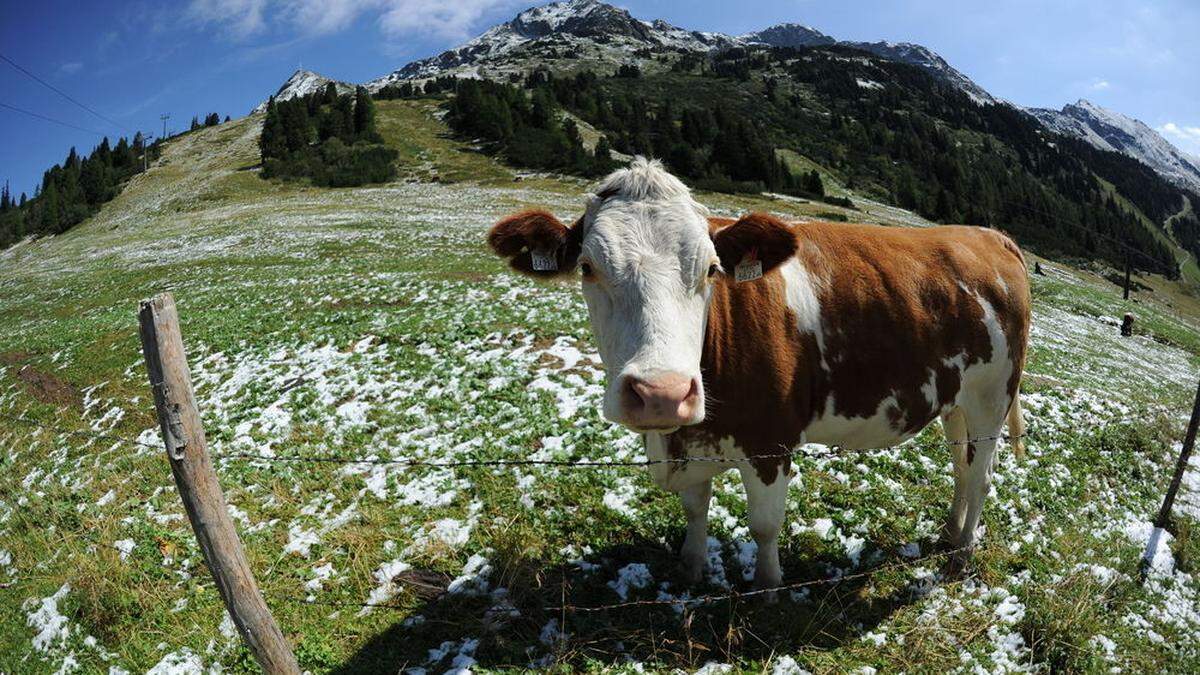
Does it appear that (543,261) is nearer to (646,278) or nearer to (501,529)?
(646,278)

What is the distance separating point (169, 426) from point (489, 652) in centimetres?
270

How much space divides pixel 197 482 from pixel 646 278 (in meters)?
2.68

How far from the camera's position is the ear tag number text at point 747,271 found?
3730mm

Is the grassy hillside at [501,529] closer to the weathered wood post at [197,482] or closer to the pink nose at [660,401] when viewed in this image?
the weathered wood post at [197,482]

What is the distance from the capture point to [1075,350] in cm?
1672

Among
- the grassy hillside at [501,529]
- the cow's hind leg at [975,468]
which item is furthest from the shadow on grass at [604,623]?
the cow's hind leg at [975,468]

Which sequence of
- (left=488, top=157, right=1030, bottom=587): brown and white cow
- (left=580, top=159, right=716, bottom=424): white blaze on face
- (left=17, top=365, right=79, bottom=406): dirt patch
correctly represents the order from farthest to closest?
(left=17, top=365, right=79, bottom=406): dirt patch, (left=488, top=157, right=1030, bottom=587): brown and white cow, (left=580, top=159, right=716, bottom=424): white blaze on face

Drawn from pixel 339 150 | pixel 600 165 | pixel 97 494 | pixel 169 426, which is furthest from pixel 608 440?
pixel 339 150

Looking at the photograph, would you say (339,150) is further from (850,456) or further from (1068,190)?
(1068,190)

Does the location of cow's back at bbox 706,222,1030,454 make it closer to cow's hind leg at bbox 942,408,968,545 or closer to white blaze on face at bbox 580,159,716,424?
cow's hind leg at bbox 942,408,968,545

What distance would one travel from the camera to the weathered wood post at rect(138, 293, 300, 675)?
2877mm

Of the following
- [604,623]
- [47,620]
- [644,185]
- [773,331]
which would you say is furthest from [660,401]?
[47,620]

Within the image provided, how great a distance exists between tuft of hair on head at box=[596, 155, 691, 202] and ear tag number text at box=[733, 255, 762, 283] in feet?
2.18

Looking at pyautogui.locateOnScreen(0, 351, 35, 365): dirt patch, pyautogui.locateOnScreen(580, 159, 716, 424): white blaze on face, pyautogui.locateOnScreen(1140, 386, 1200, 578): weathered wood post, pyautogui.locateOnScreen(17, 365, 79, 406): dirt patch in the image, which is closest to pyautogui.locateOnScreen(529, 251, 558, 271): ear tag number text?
pyautogui.locateOnScreen(580, 159, 716, 424): white blaze on face
